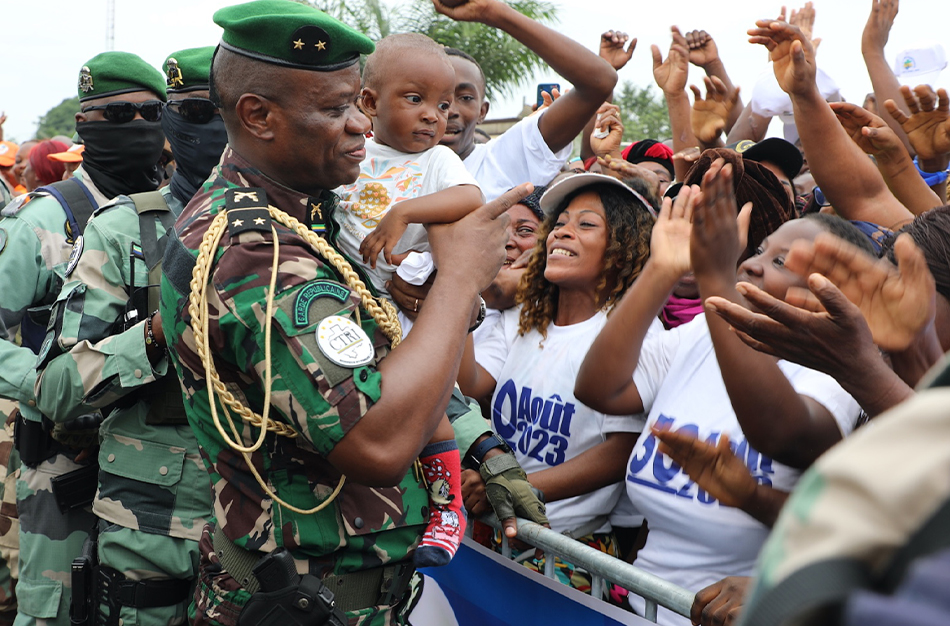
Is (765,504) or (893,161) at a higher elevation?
(893,161)

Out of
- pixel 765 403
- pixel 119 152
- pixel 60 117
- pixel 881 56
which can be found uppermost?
pixel 881 56

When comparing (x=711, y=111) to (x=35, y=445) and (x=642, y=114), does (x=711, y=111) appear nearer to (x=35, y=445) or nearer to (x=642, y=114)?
(x=35, y=445)

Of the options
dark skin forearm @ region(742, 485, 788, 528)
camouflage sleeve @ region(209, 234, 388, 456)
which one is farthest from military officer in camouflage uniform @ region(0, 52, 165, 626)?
dark skin forearm @ region(742, 485, 788, 528)

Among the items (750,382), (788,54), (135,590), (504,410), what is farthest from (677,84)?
(135,590)

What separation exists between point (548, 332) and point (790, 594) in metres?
2.85

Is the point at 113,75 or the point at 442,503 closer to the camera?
the point at 442,503

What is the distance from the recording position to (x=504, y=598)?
2826 mm

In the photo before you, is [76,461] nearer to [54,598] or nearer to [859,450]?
[54,598]

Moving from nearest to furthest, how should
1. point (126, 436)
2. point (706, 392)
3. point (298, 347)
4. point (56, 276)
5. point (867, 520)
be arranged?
point (867, 520)
point (298, 347)
point (706, 392)
point (126, 436)
point (56, 276)

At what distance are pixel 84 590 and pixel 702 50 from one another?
4.70 metres

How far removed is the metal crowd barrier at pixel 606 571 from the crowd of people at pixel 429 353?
0.23 ft

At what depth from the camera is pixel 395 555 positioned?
209cm

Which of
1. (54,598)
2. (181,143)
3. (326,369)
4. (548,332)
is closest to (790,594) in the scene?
(326,369)

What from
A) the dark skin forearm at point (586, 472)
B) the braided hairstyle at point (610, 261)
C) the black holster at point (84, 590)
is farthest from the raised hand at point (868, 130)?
the black holster at point (84, 590)
